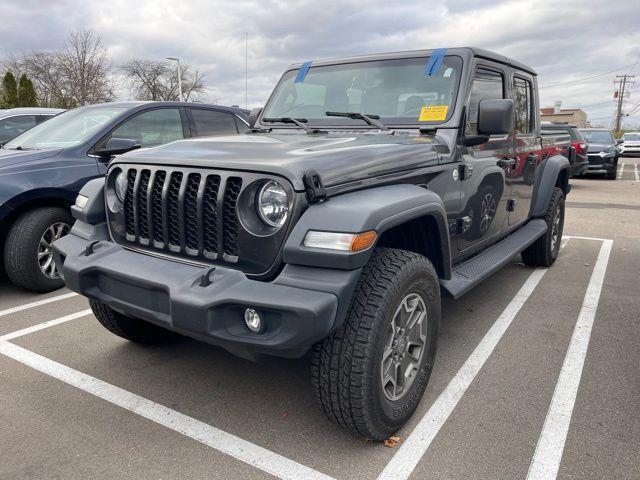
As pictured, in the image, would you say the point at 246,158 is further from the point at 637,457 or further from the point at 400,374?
the point at 637,457

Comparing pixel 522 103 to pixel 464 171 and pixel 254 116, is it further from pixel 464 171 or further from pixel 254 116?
pixel 254 116

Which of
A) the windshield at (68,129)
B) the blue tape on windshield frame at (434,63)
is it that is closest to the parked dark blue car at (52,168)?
the windshield at (68,129)

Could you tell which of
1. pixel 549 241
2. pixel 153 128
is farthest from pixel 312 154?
pixel 549 241

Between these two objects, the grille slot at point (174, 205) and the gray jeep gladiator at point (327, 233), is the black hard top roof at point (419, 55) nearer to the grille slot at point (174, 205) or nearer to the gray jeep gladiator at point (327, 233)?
the gray jeep gladiator at point (327, 233)

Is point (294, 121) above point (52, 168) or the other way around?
above

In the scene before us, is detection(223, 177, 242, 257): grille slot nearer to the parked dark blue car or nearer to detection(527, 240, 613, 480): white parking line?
detection(527, 240, 613, 480): white parking line

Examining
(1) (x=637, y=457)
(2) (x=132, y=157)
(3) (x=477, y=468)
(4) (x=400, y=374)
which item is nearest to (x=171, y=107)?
(2) (x=132, y=157)

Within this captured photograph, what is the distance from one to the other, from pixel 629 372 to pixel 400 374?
162cm

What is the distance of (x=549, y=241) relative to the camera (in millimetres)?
5160

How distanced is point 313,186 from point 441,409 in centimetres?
143

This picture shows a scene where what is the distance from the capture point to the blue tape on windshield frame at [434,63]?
3193mm

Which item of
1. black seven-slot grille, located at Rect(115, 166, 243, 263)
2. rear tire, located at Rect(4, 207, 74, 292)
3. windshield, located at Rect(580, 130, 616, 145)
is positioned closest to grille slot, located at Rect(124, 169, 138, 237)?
black seven-slot grille, located at Rect(115, 166, 243, 263)

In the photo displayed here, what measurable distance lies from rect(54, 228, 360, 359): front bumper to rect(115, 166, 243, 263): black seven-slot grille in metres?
0.13

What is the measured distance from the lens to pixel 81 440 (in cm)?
235
